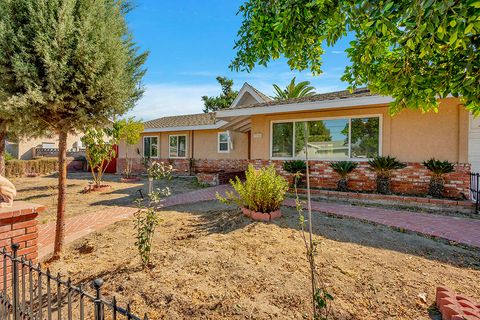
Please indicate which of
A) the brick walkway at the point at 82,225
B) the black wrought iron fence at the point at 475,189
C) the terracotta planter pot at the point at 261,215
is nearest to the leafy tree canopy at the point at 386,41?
the terracotta planter pot at the point at 261,215

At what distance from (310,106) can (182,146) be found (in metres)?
11.1

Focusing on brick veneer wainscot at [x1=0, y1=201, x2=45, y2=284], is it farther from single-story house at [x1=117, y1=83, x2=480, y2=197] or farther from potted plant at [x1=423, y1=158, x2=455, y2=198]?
potted plant at [x1=423, y1=158, x2=455, y2=198]

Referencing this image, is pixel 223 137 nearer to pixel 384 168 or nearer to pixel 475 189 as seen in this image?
pixel 384 168

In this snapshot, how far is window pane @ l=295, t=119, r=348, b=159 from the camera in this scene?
386 inches

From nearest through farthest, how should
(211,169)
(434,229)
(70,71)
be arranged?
(70,71) → (434,229) → (211,169)

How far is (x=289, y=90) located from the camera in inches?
1089

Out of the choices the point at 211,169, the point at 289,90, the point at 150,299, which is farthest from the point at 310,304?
the point at 289,90

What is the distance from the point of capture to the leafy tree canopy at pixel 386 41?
1774 mm

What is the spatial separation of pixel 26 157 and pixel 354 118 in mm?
29091

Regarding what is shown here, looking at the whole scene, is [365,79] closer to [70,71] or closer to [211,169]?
[70,71]

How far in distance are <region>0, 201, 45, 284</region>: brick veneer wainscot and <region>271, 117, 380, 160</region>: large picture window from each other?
29.0 ft

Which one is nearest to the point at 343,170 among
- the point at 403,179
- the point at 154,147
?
the point at 403,179

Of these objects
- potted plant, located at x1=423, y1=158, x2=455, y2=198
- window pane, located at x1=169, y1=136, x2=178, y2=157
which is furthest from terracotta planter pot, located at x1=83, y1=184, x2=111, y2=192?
potted plant, located at x1=423, y1=158, x2=455, y2=198

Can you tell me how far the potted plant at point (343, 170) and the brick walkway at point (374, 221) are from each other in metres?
1.54
